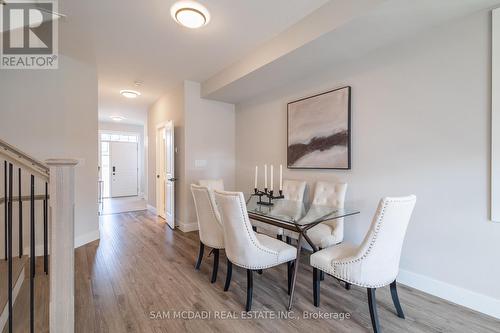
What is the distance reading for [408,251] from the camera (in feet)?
7.97

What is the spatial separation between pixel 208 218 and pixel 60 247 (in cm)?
125

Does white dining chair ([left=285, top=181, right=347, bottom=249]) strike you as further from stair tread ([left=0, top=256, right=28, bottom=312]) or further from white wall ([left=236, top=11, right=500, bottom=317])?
stair tread ([left=0, top=256, right=28, bottom=312])

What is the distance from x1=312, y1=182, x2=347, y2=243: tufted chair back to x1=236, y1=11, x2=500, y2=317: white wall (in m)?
0.18

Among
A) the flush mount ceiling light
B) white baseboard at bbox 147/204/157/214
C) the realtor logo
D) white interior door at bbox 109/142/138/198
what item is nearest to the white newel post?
the flush mount ceiling light

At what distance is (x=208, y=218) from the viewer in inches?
98.5

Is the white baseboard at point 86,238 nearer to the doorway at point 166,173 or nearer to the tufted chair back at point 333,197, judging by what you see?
the doorway at point 166,173

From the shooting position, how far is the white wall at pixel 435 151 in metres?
1.99

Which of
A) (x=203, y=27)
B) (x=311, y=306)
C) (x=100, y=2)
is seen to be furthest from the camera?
(x=203, y=27)

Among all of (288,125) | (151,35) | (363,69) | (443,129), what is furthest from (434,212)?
(151,35)

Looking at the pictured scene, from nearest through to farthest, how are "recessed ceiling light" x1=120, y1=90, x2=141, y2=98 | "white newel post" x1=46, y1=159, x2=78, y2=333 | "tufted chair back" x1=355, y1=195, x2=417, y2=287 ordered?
"white newel post" x1=46, y1=159, x2=78, y2=333 < "tufted chair back" x1=355, y1=195, x2=417, y2=287 < "recessed ceiling light" x1=120, y1=90, x2=141, y2=98

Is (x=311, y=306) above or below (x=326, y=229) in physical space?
below

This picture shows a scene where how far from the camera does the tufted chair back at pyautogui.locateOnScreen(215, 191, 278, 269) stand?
6.51 feet

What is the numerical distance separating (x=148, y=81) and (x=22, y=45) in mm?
1717

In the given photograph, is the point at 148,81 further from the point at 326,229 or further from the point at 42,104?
the point at 326,229
